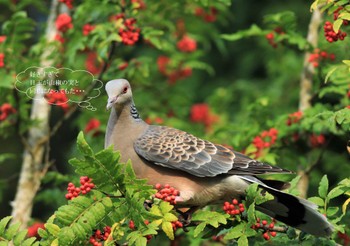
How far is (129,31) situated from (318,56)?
159 cm

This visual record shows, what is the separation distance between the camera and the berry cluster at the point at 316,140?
5457 millimetres

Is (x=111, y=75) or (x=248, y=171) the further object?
(x=111, y=75)

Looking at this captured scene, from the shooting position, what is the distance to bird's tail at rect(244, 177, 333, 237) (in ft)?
12.2

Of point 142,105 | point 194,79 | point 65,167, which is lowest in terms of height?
point 65,167

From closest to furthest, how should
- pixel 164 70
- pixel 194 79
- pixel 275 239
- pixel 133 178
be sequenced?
1. pixel 133 178
2. pixel 275 239
3. pixel 164 70
4. pixel 194 79

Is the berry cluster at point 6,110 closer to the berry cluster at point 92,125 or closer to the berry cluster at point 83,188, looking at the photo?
the berry cluster at point 92,125

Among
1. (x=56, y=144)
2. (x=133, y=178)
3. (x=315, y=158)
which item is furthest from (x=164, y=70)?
(x=133, y=178)

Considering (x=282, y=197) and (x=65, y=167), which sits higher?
(x=282, y=197)

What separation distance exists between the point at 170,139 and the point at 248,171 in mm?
578

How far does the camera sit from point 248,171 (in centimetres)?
421

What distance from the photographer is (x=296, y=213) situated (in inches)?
154

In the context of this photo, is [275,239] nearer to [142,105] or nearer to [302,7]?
[142,105]

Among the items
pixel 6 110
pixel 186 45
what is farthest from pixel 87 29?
pixel 186 45

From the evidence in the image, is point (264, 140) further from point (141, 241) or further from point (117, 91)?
point (141, 241)
